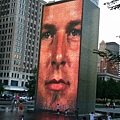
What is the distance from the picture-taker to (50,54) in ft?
132

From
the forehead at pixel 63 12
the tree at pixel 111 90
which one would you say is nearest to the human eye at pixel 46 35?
the forehead at pixel 63 12

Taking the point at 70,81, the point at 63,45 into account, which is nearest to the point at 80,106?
A: the point at 70,81

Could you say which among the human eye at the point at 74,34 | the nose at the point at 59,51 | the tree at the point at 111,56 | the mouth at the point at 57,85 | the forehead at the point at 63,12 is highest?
the forehead at the point at 63,12

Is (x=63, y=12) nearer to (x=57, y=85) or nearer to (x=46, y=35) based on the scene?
(x=46, y=35)

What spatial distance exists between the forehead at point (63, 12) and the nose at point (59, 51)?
9.42 ft

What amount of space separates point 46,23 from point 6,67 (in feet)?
222

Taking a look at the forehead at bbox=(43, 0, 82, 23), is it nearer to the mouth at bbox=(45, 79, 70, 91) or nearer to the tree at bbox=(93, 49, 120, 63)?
the mouth at bbox=(45, 79, 70, 91)

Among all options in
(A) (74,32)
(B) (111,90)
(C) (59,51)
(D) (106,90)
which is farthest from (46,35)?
(B) (111,90)

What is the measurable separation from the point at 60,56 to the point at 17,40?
7152 centimetres

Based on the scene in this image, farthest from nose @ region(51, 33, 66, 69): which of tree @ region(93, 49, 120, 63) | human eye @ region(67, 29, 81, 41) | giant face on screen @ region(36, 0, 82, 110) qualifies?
tree @ region(93, 49, 120, 63)

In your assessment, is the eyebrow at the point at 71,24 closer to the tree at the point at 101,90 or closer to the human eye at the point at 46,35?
the human eye at the point at 46,35

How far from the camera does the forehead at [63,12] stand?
127 ft

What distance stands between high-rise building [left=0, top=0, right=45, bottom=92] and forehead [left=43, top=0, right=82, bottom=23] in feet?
212

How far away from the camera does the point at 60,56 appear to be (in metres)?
39.0
